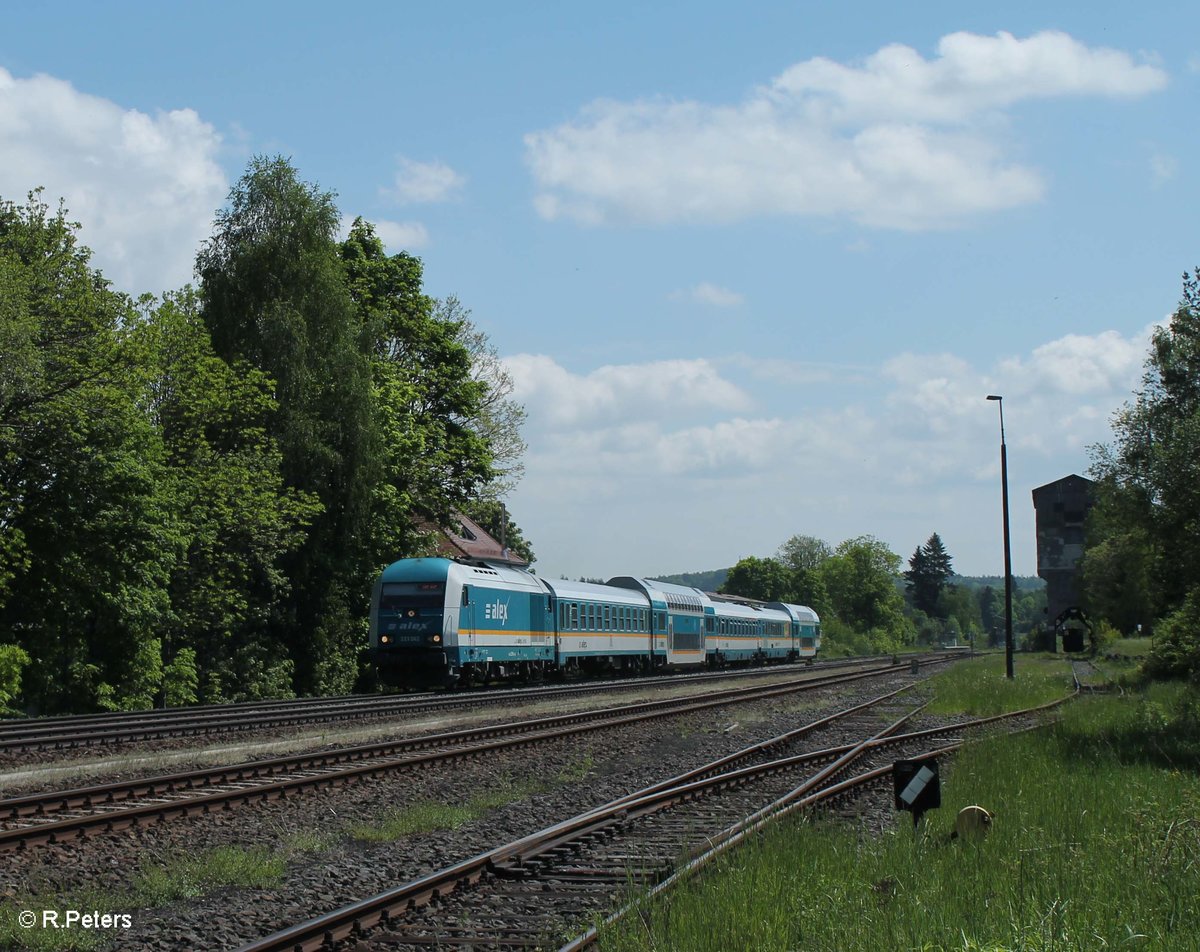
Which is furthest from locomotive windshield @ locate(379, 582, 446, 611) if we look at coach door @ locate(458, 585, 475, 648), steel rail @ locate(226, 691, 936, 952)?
steel rail @ locate(226, 691, 936, 952)

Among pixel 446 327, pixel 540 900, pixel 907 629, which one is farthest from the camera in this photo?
pixel 907 629

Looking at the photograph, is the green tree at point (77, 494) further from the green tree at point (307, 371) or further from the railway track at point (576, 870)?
the railway track at point (576, 870)

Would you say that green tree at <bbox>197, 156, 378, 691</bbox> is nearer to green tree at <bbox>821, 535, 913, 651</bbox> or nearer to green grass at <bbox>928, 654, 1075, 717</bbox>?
green grass at <bbox>928, 654, 1075, 717</bbox>

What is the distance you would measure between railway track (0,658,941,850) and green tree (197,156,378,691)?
1808 centimetres

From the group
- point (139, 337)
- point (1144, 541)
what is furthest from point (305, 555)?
point (1144, 541)

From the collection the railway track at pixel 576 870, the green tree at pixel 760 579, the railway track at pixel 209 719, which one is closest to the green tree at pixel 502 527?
the railway track at pixel 209 719

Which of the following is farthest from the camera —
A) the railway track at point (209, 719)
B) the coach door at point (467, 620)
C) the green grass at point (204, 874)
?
the coach door at point (467, 620)

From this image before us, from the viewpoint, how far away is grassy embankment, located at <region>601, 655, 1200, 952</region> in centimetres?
663

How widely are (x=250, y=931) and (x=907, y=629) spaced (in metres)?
154

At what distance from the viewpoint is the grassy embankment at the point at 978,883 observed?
21.7 feet

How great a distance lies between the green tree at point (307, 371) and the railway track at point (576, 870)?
24268mm

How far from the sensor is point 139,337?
95.2 ft

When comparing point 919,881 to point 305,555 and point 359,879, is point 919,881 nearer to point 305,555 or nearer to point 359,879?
point 359,879

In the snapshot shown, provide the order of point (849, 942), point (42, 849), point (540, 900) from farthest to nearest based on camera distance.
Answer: point (42, 849)
point (540, 900)
point (849, 942)
